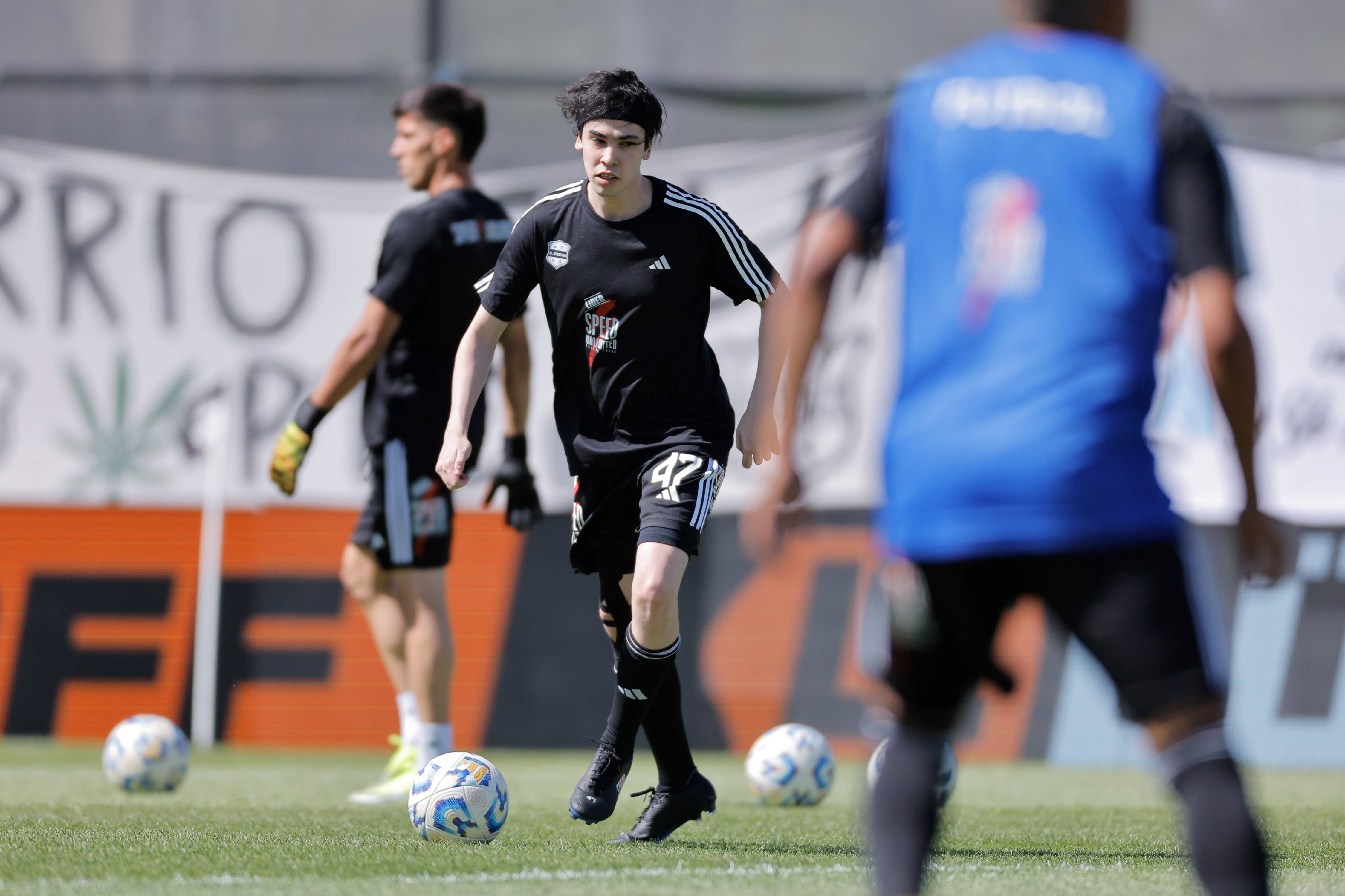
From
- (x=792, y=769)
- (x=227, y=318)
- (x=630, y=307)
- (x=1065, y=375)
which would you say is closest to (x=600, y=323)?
(x=630, y=307)

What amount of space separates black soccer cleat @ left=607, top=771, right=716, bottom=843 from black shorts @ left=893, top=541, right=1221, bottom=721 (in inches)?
94.1

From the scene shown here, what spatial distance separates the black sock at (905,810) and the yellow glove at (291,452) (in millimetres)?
3886

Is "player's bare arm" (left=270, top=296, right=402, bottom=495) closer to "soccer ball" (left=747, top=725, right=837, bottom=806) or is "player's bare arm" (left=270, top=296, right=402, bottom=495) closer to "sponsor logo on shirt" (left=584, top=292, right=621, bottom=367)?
"sponsor logo on shirt" (left=584, top=292, right=621, bottom=367)

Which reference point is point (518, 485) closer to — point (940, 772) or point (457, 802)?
point (457, 802)

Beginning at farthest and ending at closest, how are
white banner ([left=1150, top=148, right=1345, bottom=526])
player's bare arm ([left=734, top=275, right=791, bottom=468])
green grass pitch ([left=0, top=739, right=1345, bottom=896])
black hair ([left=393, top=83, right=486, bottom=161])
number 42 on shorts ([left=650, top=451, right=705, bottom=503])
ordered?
white banner ([left=1150, top=148, right=1345, bottom=526]) → black hair ([left=393, top=83, right=486, bottom=161]) → number 42 on shorts ([left=650, top=451, right=705, bottom=503]) → player's bare arm ([left=734, top=275, right=791, bottom=468]) → green grass pitch ([left=0, top=739, right=1345, bottom=896])

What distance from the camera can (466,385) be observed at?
16.2ft

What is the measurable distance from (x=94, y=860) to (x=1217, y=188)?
337cm

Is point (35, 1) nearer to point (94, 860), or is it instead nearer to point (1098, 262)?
point (94, 860)

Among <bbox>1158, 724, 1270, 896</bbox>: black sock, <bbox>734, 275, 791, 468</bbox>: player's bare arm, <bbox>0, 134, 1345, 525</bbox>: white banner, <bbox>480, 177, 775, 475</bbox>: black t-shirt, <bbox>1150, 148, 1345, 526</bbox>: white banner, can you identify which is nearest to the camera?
<bbox>1158, 724, 1270, 896</bbox>: black sock

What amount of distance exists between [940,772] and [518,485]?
3.77 m

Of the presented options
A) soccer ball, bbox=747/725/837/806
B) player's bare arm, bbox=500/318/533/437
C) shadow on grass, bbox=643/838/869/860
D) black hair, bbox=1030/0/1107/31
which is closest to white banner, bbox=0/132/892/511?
player's bare arm, bbox=500/318/533/437

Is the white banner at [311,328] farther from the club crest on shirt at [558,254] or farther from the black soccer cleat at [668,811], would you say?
the black soccer cleat at [668,811]

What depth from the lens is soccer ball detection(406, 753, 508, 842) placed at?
4934mm

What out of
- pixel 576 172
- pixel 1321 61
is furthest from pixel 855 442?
pixel 1321 61
